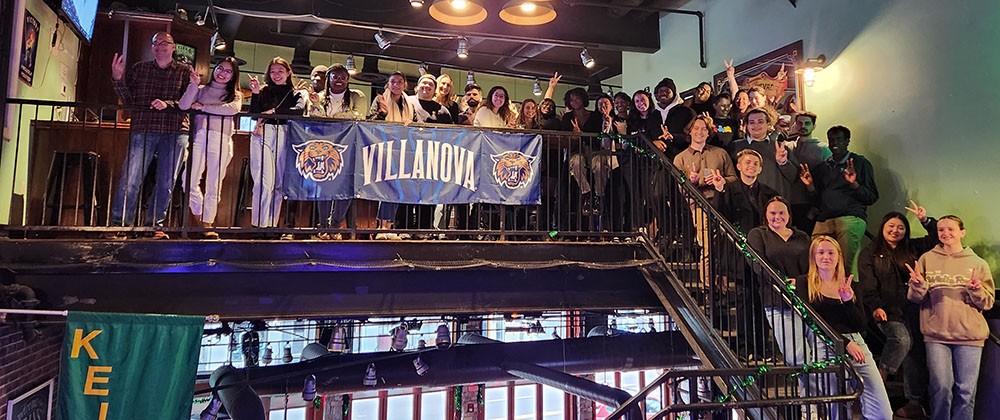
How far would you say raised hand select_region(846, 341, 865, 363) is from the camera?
4.19 m

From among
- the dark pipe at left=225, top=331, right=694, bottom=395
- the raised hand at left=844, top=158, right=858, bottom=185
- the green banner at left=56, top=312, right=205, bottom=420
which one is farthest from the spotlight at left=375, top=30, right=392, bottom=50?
the raised hand at left=844, top=158, right=858, bottom=185

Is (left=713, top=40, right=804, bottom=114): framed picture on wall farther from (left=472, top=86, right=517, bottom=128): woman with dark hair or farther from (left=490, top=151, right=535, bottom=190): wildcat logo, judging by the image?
(left=490, top=151, right=535, bottom=190): wildcat logo

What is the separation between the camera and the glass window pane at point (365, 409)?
1504 centimetres

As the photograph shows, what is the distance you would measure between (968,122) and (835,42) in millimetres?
1940

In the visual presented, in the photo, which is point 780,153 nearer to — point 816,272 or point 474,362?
point 816,272

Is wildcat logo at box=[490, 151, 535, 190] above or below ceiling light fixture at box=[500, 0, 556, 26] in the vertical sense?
below

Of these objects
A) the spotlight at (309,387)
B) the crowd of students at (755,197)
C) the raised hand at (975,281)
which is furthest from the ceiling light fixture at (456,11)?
the spotlight at (309,387)

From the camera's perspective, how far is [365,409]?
15141 millimetres

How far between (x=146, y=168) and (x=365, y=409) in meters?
11.5

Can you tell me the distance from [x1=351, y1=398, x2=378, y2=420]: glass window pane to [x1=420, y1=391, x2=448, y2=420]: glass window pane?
3.62 feet

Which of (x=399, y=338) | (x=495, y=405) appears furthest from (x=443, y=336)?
(x=495, y=405)

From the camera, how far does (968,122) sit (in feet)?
19.2

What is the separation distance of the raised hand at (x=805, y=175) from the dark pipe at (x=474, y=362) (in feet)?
10.6

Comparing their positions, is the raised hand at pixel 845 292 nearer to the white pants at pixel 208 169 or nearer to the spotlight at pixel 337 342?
the white pants at pixel 208 169
